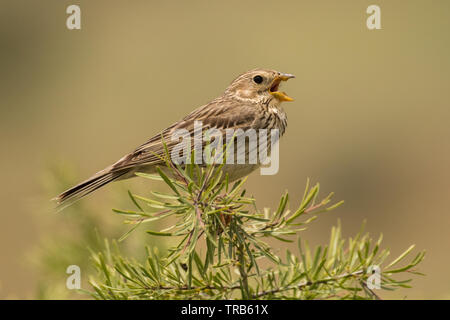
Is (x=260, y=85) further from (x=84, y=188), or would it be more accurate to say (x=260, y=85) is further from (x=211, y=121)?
(x=84, y=188)

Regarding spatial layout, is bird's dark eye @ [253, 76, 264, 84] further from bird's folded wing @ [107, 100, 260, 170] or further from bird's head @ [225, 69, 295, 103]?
bird's folded wing @ [107, 100, 260, 170]

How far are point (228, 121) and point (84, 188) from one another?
105 centimetres

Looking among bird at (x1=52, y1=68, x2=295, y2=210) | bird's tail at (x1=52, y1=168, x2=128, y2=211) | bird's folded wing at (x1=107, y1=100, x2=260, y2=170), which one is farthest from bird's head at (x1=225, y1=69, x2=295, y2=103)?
bird's tail at (x1=52, y1=168, x2=128, y2=211)

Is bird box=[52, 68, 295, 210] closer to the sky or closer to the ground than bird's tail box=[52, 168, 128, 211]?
closer to the sky

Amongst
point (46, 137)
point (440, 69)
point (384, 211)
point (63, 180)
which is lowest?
point (384, 211)

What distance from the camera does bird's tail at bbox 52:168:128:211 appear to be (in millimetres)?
2688

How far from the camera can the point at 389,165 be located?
10.9 meters

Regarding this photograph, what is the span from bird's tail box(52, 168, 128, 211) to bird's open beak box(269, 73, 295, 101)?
110cm

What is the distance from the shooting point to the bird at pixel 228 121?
3.09 metres

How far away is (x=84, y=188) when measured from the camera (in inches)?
115
